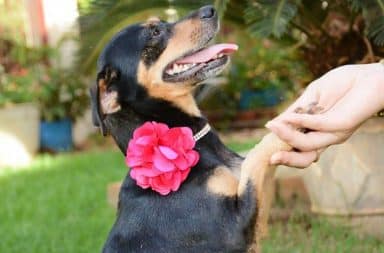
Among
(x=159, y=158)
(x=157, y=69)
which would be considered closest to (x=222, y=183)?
(x=159, y=158)

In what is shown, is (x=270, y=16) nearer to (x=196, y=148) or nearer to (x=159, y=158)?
(x=196, y=148)

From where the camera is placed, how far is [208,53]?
3387 mm

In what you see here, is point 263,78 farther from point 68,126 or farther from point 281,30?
point 281,30

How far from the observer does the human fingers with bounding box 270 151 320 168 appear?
2904mm

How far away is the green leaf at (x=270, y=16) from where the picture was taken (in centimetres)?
424

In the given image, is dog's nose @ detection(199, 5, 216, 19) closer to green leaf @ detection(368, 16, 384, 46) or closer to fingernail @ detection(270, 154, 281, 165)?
fingernail @ detection(270, 154, 281, 165)

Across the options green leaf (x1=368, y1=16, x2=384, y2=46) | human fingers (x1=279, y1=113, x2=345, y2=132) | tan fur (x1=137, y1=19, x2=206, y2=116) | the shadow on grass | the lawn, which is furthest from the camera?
the shadow on grass

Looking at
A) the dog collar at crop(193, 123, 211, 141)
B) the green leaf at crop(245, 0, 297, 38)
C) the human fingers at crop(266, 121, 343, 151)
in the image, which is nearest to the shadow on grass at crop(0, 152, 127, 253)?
the green leaf at crop(245, 0, 297, 38)

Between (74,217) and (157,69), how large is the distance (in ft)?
9.37

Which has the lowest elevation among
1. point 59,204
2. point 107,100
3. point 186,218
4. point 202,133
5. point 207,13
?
point 59,204

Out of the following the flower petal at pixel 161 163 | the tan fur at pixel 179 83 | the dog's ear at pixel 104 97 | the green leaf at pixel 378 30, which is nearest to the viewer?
the flower petal at pixel 161 163

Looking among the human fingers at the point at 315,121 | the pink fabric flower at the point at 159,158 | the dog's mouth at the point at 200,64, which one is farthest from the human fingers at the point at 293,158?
the dog's mouth at the point at 200,64

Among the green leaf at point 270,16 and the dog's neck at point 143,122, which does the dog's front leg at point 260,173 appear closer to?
the dog's neck at point 143,122

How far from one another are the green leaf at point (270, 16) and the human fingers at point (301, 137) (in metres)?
1.39
